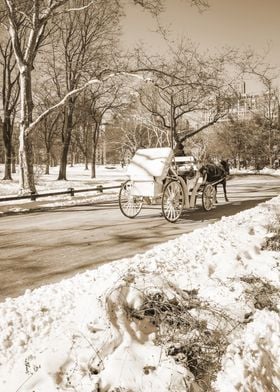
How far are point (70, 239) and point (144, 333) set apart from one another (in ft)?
15.4

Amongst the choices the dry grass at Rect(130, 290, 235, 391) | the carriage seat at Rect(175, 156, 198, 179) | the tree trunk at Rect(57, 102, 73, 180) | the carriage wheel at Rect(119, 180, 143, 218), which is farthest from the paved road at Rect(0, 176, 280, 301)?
the tree trunk at Rect(57, 102, 73, 180)

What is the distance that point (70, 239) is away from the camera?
27.1 ft

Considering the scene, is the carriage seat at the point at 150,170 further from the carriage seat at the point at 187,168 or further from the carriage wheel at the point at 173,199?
the carriage seat at the point at 187,168

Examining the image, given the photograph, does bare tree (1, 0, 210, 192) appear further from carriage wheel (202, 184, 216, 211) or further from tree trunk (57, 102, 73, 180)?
tree trunk (57, 102, 73, 180)

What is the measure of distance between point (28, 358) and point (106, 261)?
10.6 ft

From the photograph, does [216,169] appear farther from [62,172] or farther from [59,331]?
[62,172]

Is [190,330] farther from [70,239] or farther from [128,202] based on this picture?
[128,202]

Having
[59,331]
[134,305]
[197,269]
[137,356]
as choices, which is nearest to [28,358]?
[59,331]

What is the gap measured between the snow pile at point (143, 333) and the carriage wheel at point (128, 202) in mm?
5323

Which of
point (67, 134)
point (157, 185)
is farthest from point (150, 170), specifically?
point (67, 134)

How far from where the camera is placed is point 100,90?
115 feet

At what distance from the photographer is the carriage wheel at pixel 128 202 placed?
35.6 ft

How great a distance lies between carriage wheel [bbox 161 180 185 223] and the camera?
10.2 meters

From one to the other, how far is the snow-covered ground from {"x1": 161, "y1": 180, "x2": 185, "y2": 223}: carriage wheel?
4673 mm
